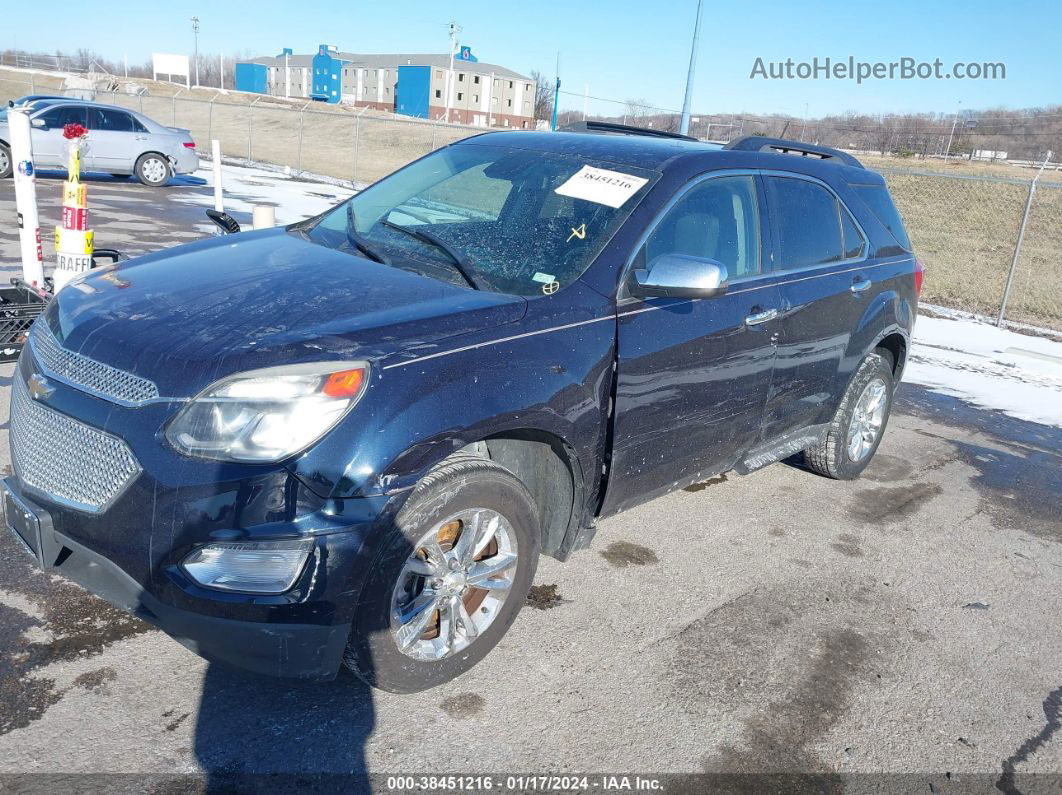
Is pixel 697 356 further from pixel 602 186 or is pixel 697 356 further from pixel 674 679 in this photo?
pixel 674 679

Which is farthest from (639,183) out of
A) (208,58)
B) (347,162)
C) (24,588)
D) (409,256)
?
(208,58)

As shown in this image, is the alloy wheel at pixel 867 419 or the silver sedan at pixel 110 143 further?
the silver sedan at pixel 110 143

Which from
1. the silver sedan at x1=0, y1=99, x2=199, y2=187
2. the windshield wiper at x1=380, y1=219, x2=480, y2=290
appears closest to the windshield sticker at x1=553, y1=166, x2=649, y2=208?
the windshield wiper at x1=380, y1=219, x2=480, y2=290

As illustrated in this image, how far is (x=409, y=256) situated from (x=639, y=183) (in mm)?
1041

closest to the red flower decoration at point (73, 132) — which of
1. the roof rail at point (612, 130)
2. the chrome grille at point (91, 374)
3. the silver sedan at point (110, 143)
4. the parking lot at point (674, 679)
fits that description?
the parking lot at point (674, 679)

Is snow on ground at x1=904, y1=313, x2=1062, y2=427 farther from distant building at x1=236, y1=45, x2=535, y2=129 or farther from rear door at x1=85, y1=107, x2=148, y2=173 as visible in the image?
distant building at x1=236, y1=45, x2=535, y2=129

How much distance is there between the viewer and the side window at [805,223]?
4.42m

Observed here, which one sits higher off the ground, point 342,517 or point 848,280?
point 848,280

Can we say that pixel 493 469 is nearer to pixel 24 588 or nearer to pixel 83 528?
pixel 83 528

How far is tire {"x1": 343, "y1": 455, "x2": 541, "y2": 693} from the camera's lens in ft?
8.89

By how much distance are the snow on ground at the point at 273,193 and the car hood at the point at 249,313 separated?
402 inches

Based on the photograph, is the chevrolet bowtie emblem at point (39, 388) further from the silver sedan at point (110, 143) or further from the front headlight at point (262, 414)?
the silver sedan at point (110, 143)

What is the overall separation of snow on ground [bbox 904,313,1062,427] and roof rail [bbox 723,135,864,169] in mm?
2618

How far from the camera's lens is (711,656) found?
11.5 feet
